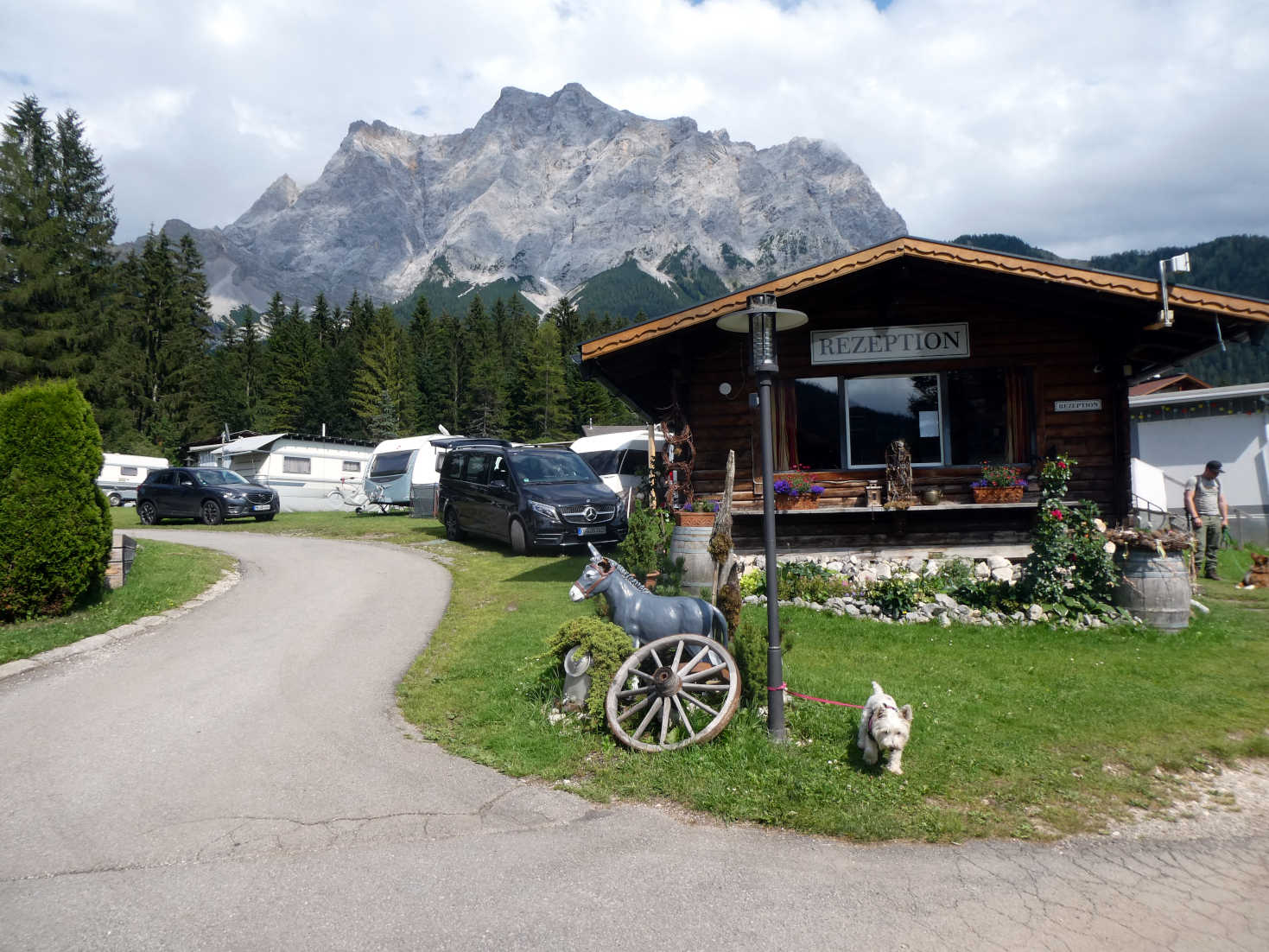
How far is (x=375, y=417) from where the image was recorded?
214 ft

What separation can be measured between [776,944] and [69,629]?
342 inches

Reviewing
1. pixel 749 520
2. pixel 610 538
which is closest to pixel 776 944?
pixel 749 520

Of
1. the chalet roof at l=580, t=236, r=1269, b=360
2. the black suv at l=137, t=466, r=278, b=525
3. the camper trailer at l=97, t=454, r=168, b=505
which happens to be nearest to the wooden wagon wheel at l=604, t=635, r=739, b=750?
the chalet roof at l=580, t=236, r=1269, b=360

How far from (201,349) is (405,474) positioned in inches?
2060

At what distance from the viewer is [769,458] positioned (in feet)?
17.9

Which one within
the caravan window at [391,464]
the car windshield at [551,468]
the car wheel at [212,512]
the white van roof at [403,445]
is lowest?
the car wheel at [212,512]

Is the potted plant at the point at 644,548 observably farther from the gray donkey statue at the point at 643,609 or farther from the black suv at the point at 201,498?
the black suv at the point at 201,498

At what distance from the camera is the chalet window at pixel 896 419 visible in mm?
11539

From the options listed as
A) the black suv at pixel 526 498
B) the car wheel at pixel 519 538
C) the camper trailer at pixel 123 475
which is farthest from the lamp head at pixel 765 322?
the camper trailer at pixel 123 475

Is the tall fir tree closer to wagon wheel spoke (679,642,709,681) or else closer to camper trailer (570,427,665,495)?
Answer: camper trailer (570,427,665,495)

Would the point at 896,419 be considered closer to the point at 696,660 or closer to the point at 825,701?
the point at 825,701

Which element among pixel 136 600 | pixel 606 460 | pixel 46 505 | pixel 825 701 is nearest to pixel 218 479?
pixel 606 460

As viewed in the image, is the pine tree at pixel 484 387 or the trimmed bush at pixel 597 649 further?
the pine tree at pixel 484 387

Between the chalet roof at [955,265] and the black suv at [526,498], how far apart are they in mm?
3452
